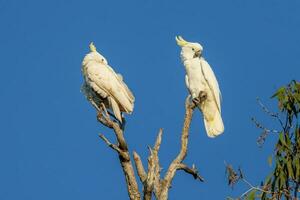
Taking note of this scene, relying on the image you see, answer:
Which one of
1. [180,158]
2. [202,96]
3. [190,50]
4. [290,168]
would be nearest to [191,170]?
[180,158]

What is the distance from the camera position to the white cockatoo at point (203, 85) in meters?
6.96

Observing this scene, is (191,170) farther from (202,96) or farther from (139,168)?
(202,96)

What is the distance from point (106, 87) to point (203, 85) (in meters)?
0.98

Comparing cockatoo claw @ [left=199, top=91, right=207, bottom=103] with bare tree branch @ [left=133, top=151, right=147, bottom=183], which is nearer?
bare tree branch @ [left=133, top=151, right=147, bottom=183]

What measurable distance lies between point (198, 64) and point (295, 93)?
1.48 metres

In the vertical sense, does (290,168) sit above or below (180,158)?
below

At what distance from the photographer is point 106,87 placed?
691 cm

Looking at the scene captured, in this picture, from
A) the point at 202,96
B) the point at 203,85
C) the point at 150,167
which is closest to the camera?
the point at 150,167

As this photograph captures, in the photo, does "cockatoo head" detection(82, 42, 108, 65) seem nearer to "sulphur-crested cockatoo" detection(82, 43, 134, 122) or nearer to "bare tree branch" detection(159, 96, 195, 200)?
"sulphur-crested cockatoo" detection(82, 43, 134, 122)

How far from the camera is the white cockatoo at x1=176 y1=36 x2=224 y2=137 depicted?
6957 millimetres

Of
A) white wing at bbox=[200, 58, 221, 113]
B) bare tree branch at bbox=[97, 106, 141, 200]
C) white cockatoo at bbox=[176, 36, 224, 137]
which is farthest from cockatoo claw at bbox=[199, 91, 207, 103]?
bare tree branch at bbox=[97, 106, 141, 200]

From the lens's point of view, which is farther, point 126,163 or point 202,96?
point 202,96

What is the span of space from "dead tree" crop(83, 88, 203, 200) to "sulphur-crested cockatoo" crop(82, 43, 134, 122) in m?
0.60

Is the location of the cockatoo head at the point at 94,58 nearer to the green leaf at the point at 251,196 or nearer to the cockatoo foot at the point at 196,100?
the cockatoo foot at the point at 196,100
